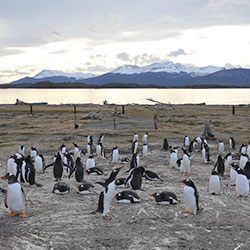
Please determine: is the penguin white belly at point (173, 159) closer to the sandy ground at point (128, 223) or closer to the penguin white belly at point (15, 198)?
the sandy ground at point (128, 223)

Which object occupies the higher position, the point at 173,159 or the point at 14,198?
the point at 14,198

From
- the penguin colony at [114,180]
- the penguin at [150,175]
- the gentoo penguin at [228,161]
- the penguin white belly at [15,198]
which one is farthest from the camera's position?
the gentoo penguin at [228,161]

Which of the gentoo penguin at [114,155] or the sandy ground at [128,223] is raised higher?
the gentoo penguin at [114,155]

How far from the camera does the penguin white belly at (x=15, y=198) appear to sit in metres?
8.13

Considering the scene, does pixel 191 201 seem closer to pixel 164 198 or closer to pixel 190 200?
pixel 190 200

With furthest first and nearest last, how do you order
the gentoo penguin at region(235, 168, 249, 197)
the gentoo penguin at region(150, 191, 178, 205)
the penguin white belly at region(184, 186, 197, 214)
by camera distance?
the gentoo penguin at region(235, 168, 249, 197) < the gentoo penguin at region(150, 191, 178, 205) < the penguin white belly at region(184, 186, 197, 214)

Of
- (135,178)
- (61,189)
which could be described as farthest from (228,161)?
(61,189)

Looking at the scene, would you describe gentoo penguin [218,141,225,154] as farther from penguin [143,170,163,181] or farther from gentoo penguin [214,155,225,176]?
penguin [143,170,163,181]

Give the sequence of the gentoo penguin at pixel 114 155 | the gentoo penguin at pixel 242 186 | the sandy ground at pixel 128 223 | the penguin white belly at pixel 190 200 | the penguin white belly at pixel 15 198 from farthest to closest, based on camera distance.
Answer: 1. the gentoo penguin at pixel 114 155
2. the gentoo penguin at pixel 242 186
3. the penguin white belly at pixel 190 200
4. the penguin white belly at pixel 15 198
5. the sandy ground at pixel 128 223

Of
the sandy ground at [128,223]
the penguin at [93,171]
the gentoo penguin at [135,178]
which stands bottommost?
the sandy ground at [128,223]

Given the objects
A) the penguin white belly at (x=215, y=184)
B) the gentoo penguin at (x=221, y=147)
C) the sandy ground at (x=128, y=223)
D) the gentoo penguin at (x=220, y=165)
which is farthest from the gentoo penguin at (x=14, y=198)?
the gentoo penguin at (x=221, y=147)

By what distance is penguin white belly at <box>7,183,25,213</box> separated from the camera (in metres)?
8.13

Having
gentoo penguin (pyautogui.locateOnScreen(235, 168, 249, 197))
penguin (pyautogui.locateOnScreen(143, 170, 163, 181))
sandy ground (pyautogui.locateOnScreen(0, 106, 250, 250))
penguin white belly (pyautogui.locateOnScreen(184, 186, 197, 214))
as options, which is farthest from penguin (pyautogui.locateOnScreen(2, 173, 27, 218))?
gentoo penguin (pyautogui.locateOnScreen(235, 168, 249, 197))

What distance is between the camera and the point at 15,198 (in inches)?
320
